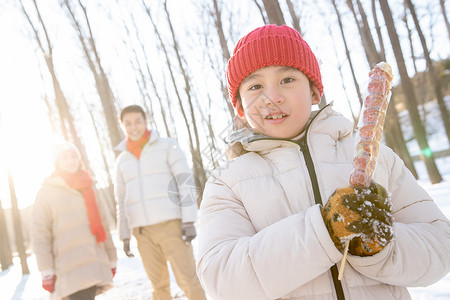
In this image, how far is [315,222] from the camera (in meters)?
1.08

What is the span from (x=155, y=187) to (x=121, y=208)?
52 centimetres

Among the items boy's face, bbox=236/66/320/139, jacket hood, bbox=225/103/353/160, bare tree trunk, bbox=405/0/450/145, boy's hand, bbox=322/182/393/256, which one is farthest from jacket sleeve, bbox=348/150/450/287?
bare tree trunk, bbox=405/0/450/145

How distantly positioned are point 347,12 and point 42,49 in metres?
10.4

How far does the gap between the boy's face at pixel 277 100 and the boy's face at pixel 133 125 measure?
95.2 inches

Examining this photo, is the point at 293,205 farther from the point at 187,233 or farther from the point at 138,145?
the point at 138,145

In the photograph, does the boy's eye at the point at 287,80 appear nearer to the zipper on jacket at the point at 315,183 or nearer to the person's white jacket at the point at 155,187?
the zipper on jacket at the point at 315,183

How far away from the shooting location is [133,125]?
12.3 ft

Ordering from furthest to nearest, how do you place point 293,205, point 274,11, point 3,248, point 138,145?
point 3,248
point 274,11
point 138,145
point 293,205

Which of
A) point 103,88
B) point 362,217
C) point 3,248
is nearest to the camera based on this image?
point 362,217

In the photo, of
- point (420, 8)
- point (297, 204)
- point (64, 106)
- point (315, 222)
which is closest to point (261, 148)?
point (297, 204)

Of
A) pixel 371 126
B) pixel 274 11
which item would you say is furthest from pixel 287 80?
pixel 274 11

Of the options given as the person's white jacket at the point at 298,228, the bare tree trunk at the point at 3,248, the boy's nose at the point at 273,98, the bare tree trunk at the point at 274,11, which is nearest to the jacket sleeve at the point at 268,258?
the person's white jacket at the point at 298,228

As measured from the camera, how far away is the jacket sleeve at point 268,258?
1076mm

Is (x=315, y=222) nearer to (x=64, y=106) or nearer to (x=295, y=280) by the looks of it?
(x=295, y=280)
